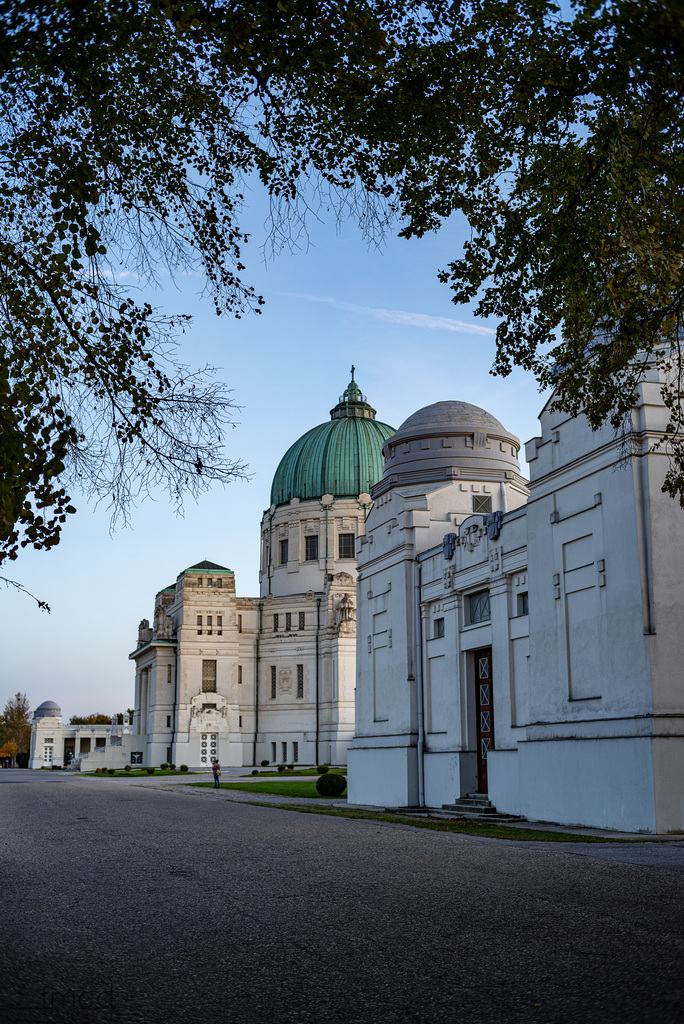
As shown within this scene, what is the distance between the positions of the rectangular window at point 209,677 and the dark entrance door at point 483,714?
198 feet

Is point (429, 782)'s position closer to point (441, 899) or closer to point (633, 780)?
point (633, 780)

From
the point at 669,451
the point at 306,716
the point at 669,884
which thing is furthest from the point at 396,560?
the point at 306,716

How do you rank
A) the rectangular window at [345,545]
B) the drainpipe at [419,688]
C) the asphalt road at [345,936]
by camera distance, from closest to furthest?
the asphalt road at [345,936], the drainpipe at [419,688], the rectangular window at [345,545]

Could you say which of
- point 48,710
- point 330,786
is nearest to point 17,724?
point 48,710

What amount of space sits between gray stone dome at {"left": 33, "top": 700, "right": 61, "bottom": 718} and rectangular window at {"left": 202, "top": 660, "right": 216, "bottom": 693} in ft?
131

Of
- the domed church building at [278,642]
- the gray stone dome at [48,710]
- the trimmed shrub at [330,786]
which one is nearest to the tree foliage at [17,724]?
the gray stone dome at [48,710]

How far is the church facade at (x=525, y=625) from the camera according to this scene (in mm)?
18219

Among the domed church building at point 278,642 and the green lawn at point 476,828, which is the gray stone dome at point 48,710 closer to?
the domed church building at point 278,642

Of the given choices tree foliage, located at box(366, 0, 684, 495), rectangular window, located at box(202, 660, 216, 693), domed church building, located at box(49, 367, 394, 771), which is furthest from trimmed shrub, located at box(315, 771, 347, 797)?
rectangular window, located at box(202, 660, 216, 693)

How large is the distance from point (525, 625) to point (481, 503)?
8.60m

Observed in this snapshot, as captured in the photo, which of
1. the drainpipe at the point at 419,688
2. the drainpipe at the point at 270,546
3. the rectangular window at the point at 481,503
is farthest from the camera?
the drainpipe at the point at 270,546

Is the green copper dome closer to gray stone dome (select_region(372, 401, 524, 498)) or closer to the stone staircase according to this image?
gray stone dome (select_region(372, 401, 524, 498))

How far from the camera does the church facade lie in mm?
18219

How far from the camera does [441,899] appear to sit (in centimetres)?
923
